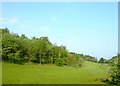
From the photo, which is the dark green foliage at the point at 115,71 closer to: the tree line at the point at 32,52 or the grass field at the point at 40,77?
the grass field at the point at 40,77

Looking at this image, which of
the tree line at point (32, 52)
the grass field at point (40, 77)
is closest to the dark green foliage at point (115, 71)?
the grass field at point (40, 77)

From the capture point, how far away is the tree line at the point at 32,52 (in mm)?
36594

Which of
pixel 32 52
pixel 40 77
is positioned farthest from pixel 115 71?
pixel 32 52

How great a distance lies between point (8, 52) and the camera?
36781 mm

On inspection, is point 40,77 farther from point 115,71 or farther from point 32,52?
point 32,52

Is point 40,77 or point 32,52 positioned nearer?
point 40,77

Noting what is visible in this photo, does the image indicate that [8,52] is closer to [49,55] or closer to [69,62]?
[49,55]

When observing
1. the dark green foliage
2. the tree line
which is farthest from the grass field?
the tree line

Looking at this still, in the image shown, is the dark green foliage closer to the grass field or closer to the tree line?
the grass field

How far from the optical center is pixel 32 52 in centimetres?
4131

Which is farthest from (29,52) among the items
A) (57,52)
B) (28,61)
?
(57,52)

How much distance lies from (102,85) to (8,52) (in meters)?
19.4

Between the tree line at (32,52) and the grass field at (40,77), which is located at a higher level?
the tree line at (32,52)

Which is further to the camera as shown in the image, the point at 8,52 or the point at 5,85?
the point at 8,52
